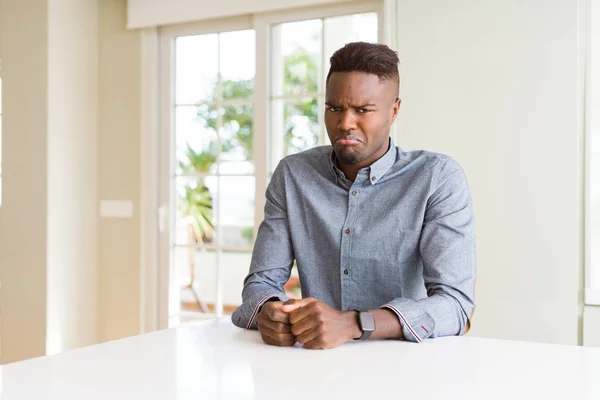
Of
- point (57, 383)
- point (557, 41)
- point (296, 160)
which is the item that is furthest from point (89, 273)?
point (57, 383)

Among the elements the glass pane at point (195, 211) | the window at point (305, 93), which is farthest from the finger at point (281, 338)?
the glass pane at point (195, 211)

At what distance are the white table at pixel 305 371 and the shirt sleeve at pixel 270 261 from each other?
6.5 inches

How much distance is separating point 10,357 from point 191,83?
194cm

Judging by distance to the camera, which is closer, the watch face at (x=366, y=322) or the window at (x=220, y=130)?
the watch face at (x=366, y=322)

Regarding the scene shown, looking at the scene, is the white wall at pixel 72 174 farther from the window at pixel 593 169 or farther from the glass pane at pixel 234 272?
the window at pixel 593 169

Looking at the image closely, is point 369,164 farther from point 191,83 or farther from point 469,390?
point 191,83

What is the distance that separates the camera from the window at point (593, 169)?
2771mm

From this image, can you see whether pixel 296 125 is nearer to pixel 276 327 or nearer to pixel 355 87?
pixel 355 87

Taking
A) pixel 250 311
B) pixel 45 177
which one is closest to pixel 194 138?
pixel 45 177

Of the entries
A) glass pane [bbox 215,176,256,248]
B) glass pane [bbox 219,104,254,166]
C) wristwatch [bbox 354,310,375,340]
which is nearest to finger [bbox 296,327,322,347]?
wristwatch [bbox 354,310,375,340]

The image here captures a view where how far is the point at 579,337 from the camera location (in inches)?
111

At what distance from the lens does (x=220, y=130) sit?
13.1ft

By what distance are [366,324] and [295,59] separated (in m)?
3.75

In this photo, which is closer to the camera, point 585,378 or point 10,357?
point 585,378
